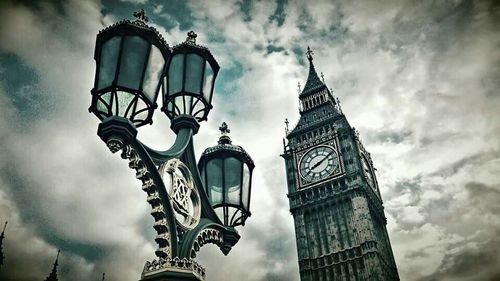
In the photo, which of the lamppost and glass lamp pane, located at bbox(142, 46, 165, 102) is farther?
glass lamp pane, located at bbox(142, 46, 165, 102)

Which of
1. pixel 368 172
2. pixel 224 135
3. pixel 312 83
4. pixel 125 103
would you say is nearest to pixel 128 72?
pixel 125 103

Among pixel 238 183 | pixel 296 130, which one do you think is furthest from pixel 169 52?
pixel 296 130

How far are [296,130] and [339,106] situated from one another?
226 inches

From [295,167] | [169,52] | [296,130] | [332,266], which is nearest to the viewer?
[169,52]

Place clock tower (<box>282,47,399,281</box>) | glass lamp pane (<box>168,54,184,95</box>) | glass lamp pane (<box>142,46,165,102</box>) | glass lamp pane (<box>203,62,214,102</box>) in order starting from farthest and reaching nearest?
clock tower (<box>282,47,399,281</box>), glass lamp pane (<box>203,62,214,102</box>), glass lamp pane (<box>168,54,184,95</box>), glass lamp pane (<box>142,46,165,102</box>)

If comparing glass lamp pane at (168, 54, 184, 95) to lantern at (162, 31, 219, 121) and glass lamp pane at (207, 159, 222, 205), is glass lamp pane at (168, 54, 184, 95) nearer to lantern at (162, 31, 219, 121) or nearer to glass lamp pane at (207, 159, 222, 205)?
lantern at (162, 31, 219, 121)

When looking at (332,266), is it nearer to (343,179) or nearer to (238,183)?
(343,179)

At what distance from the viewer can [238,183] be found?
4434 mm

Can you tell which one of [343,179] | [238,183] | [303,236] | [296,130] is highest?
[296,130]

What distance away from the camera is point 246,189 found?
4504mm

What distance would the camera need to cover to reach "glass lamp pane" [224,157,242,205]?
14.4 feet

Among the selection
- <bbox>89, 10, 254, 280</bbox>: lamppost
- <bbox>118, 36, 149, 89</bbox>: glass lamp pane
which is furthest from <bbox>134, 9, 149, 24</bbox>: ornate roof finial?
<bbox>118, 36, 149, 89</bbox>: glass lamp pane

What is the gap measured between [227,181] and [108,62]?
176 centimetres

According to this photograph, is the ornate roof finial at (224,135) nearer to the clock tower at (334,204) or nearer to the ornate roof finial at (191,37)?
the ornate roof finial at (191,37)
